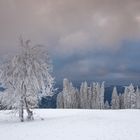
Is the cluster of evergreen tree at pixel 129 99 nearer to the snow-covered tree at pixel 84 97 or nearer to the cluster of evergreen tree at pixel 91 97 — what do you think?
the cluster of evergreen tree at pixel 91 97

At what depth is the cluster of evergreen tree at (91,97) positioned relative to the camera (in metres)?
120

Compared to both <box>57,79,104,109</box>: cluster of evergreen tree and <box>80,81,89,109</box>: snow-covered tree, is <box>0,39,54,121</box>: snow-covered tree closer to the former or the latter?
<box>57,79,104,109</box>: cluster of evergreen tree

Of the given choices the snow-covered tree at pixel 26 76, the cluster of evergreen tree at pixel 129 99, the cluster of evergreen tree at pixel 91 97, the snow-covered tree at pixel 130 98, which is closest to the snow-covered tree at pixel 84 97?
the cluster of evergreen tree at pixel 91 97

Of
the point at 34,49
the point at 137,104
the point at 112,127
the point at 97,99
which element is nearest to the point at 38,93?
the point at 34,49

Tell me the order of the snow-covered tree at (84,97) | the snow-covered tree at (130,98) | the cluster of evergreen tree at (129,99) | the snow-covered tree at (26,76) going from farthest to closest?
the snow-covered tree at (84,97) → the cluster of evergreen tree at (129,99) → the snow-covered tree at (130,98) → the snow-covered tree at (26,76)

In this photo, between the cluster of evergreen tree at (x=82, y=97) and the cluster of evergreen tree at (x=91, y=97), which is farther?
the cluster of evergreen tree at (x=82, y=97)

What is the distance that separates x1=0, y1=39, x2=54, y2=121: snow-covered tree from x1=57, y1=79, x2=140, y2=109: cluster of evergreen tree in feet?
240

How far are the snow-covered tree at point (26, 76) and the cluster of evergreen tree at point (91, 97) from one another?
73231mm

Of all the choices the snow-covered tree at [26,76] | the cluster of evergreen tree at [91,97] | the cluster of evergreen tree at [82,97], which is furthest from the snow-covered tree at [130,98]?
the snow-covered tree at [26,76]

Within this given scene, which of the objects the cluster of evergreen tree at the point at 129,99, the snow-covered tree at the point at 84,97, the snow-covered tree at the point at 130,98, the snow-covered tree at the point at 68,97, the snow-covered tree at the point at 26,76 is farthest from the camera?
the snow-covered tree at the point at 84,97

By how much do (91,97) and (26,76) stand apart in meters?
83.6

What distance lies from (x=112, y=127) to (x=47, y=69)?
14.2m

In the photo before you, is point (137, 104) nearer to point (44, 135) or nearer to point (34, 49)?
point (34, 49)

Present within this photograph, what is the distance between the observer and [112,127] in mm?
39844
